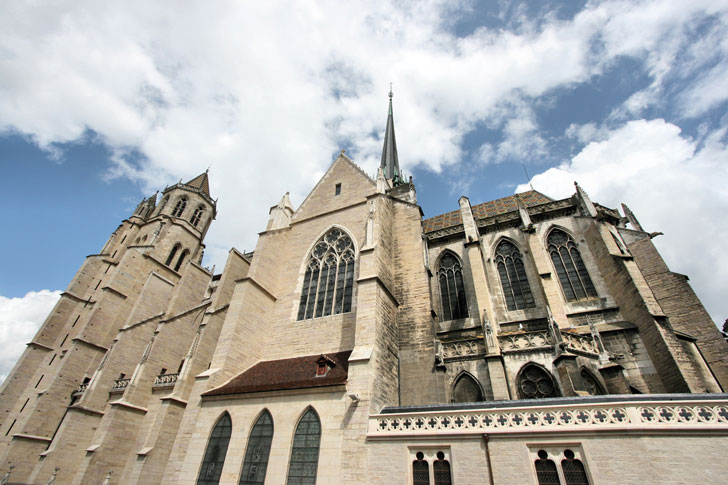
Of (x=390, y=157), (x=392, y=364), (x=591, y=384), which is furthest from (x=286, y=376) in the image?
(x=390, y=157)

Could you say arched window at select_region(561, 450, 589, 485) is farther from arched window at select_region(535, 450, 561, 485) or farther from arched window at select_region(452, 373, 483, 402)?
arched window at select_region(452, 373, 483, 402)

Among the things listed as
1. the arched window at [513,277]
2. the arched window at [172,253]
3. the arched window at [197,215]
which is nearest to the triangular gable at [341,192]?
the arched window at [513,277]

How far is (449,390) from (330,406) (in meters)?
4.22

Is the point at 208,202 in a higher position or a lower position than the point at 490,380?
higher

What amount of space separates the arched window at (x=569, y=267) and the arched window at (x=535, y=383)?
4716mm

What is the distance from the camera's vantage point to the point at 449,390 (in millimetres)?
10398

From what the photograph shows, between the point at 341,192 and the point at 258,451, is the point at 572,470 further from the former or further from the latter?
the point at 341,192

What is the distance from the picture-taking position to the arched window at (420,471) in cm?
668

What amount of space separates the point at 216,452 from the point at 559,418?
27.4 ft

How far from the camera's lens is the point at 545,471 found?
597 centimetres

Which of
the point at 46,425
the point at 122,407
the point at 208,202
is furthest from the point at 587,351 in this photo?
the point at 208,202

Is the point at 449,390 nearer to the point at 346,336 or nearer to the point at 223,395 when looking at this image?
the point at 346,336

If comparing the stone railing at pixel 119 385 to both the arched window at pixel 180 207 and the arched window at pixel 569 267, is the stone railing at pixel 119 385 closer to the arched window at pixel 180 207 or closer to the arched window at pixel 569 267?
the arched window at pixel 180 207

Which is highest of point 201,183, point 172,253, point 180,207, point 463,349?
point 201,183
